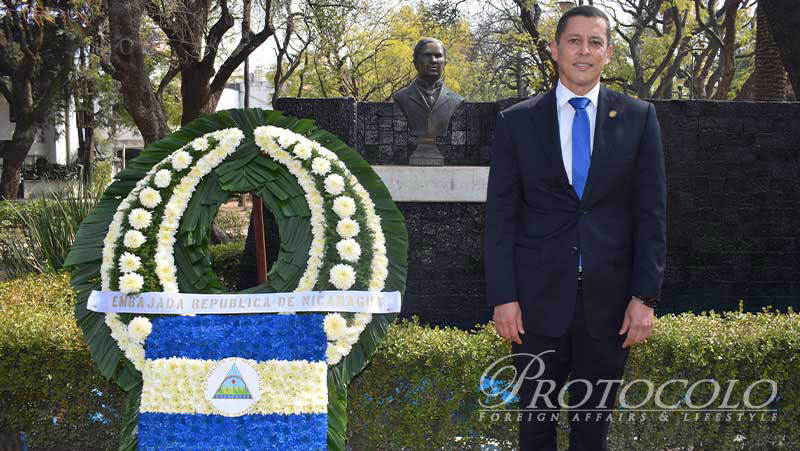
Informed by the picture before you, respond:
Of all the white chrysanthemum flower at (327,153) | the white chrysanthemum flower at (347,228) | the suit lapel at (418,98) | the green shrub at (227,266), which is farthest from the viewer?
the green shrub at (227,266)

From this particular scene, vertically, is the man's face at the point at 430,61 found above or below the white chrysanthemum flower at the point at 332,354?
above

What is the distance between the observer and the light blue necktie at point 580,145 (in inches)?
114

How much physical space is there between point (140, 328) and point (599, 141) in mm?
2213

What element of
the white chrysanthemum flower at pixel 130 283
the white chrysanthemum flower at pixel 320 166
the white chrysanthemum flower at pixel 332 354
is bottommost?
the white chrysanthemum flower at pixel 332 354

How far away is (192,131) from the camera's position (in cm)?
400

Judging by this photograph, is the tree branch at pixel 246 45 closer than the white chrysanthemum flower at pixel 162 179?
No

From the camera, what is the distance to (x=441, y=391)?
3984 mm

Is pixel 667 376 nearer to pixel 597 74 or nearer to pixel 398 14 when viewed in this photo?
pixel 597 74

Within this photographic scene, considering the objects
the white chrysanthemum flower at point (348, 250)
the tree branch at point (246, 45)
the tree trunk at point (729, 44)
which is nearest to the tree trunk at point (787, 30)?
the white chrysanthemum flower at point (348, 250)

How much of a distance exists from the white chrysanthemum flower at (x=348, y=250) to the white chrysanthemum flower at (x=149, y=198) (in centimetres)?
95

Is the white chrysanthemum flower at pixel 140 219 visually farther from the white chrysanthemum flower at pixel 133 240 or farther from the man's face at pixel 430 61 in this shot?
the man's face at pixel 430 61

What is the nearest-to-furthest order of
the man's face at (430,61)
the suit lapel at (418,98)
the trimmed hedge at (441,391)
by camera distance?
the trimmed hedge at (441,391) → the man's face at (430,61) → the suit lapel at (418,98)

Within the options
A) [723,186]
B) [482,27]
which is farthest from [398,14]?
[723,186]

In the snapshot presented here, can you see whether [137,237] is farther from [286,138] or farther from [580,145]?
[580,145]
